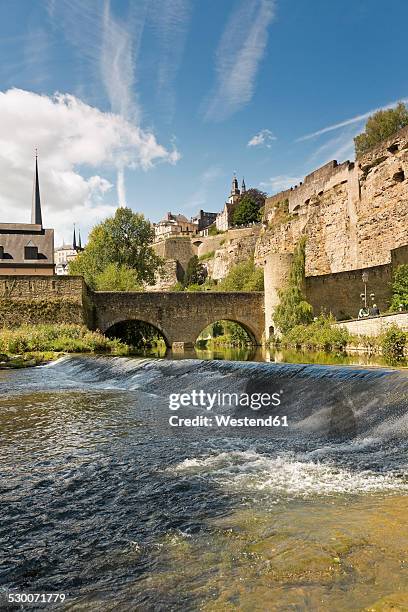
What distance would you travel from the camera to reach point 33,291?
1113 inches

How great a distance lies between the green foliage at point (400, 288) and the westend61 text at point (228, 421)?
1707cm

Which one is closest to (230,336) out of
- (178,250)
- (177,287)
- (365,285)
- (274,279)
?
(274,279)

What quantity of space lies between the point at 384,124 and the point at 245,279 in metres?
16.5

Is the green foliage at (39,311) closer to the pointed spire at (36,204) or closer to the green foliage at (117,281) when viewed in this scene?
A: the green foliage at (117,281)

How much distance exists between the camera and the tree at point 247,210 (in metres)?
73.7

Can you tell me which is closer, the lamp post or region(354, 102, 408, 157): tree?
the lamp post

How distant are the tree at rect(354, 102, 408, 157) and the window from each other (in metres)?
24.4

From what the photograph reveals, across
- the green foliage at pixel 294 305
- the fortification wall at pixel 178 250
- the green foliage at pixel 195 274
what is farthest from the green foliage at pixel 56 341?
the fortification wall at pixel 178 250

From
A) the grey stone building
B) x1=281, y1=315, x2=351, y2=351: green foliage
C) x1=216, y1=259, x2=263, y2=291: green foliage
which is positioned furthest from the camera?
x1=216, y1=259, x2=263, y2=291: green foliage

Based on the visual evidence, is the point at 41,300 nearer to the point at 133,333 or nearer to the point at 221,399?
the point at 133,333

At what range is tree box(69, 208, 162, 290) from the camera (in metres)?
45.1

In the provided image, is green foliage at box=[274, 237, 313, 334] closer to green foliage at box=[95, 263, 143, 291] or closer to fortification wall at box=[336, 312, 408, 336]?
fortification wall at box=[336, 312, 408, 336]

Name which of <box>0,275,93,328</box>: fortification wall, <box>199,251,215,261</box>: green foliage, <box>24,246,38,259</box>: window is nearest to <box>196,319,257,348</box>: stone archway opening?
<box>0,275,93,328</box>: fortification wall

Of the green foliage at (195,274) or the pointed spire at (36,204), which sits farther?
Answer: the green foliage at (195,274)
